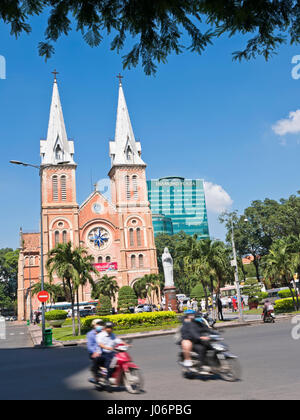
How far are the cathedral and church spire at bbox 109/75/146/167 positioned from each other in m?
0.16

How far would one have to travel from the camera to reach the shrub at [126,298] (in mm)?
47638

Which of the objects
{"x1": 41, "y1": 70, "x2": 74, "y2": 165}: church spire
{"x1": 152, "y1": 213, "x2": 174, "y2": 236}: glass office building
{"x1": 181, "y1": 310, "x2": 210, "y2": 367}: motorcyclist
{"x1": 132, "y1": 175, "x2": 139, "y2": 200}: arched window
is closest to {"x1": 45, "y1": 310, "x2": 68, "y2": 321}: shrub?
{"x1": 132, "y1": 175, "x2": 139, "y2": 200}: arched window

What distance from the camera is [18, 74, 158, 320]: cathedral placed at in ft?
188

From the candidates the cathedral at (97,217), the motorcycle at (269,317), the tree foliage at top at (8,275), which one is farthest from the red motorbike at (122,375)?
the tree foliage at top at (8,275)

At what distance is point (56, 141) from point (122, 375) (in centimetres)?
5656

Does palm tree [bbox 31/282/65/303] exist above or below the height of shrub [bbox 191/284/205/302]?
above

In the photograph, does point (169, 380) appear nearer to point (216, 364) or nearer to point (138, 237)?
point (216, 364)

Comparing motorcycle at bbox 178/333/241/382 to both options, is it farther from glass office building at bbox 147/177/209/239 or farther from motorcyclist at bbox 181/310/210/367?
glass office building at bbox 147/177/209/239

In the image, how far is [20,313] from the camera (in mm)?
57219

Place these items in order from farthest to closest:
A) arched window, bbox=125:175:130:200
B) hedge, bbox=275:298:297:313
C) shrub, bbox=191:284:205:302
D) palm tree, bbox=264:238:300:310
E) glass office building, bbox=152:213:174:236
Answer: glass office building, bbox=152:213:174:236 → arched window, bbox=125:175:130:200 → shrub, bbox=191:284:205:302 → hedge, bbox=275:298:297:313 → palm tree, bbox=264:238:300:310

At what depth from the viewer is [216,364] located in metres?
7.70
